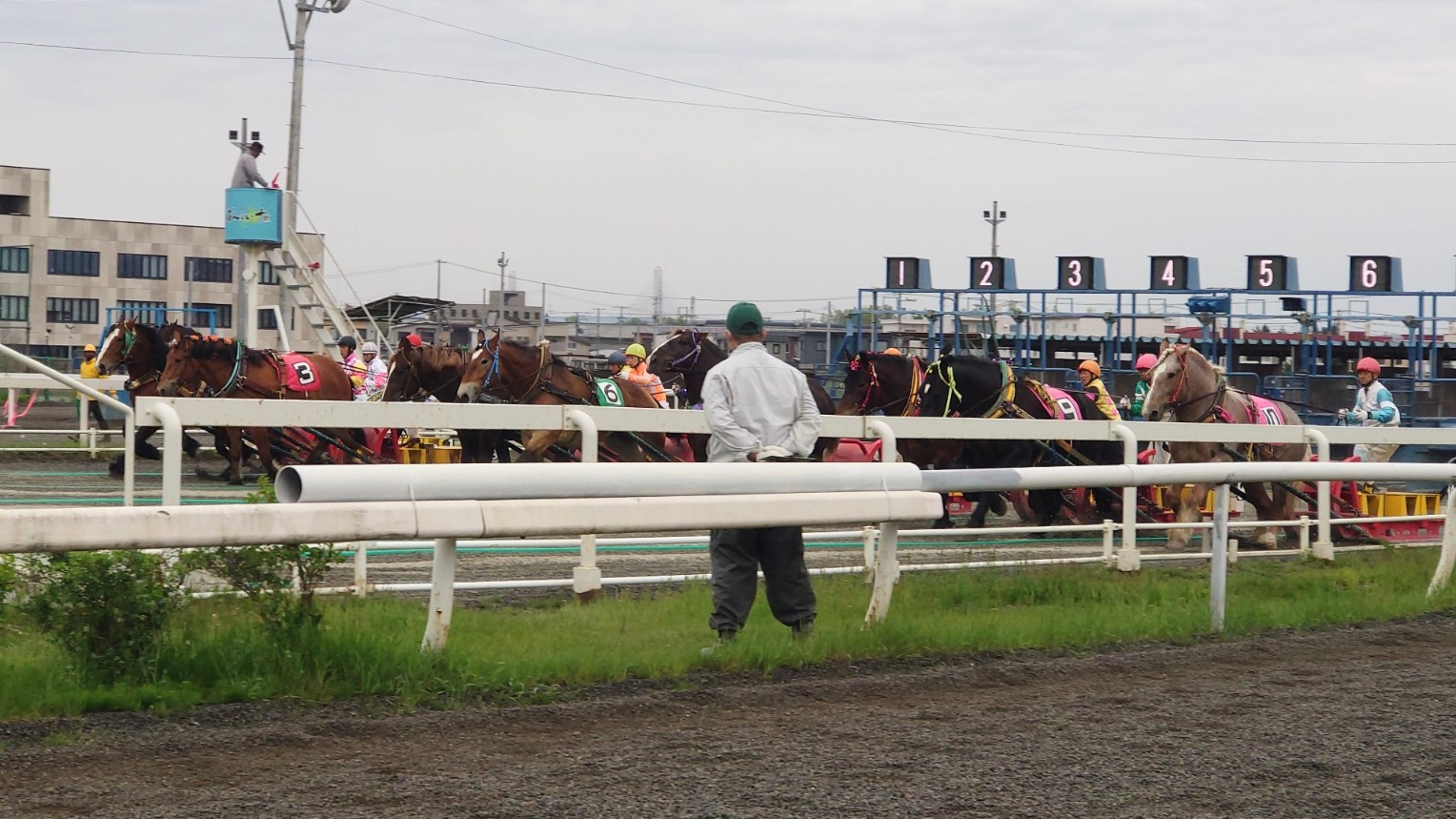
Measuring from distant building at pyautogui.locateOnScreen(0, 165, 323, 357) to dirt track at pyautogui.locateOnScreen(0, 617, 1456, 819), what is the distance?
55.7m

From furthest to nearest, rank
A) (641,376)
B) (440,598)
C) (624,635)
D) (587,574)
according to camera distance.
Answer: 1. (641,376)
2. (587,574)
3. (624,635)
4. (440,598)

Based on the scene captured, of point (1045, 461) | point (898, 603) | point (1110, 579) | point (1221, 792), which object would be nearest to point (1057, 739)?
point (1221, 792)

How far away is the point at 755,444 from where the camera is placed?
24.7ft

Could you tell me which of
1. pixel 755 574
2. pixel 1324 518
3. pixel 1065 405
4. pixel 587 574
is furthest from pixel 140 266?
pixel 755 574

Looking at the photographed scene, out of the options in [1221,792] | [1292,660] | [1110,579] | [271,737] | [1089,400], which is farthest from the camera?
[1089,400]

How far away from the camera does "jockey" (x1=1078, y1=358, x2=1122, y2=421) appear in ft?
→ 56.6

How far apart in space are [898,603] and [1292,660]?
2.05 meters

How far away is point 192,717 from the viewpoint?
5.59 metres

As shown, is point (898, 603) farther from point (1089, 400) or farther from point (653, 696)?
point (1089, 400)

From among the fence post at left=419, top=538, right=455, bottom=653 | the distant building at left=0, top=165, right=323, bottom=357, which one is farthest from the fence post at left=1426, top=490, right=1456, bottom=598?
the distant building at left=0, top=165, right=323, bottom=357

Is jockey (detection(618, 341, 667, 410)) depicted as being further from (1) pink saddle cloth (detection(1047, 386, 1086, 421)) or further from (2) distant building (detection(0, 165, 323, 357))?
(2) distant building (detection(0, 165, 323, 357))

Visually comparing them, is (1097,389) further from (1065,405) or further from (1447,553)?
(1447,553)

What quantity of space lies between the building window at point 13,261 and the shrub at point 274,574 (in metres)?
61.9

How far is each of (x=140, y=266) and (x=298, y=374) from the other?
5170 centimetres
